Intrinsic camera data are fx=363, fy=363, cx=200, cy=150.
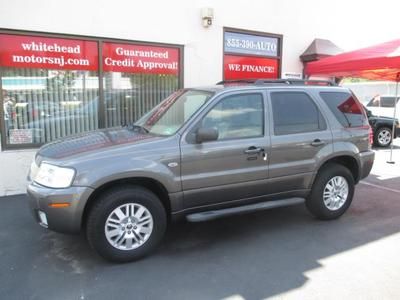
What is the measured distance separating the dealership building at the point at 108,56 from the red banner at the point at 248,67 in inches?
0.9

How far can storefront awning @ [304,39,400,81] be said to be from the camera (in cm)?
689

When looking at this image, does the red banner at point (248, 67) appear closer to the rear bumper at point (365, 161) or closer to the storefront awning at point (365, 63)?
the storefront awning at point (365, 63)

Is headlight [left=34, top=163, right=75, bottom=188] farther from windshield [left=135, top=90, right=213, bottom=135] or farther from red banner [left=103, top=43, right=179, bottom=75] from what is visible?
red banner [left=103, top=43, right=179, bottom=75]

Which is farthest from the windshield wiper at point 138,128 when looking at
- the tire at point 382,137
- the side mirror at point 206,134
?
the tire at point 382,137

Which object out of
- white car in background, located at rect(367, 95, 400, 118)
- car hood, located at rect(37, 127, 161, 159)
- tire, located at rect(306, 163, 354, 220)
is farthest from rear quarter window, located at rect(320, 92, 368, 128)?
white car in background, located at rect(367, 95, 400, 118)

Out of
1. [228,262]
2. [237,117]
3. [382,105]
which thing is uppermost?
[382,105]

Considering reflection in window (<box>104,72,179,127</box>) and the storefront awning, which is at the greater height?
the storefront awning

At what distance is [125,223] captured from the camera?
369 cm

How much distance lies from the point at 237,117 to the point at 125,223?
173 cm

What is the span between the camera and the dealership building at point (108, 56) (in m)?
5.96

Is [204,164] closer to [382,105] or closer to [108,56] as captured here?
[108,56]

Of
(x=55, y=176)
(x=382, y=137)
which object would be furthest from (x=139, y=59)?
(x=382, y=137)

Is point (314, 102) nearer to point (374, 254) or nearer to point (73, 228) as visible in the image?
point (374, 254)

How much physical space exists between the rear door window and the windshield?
889mm
